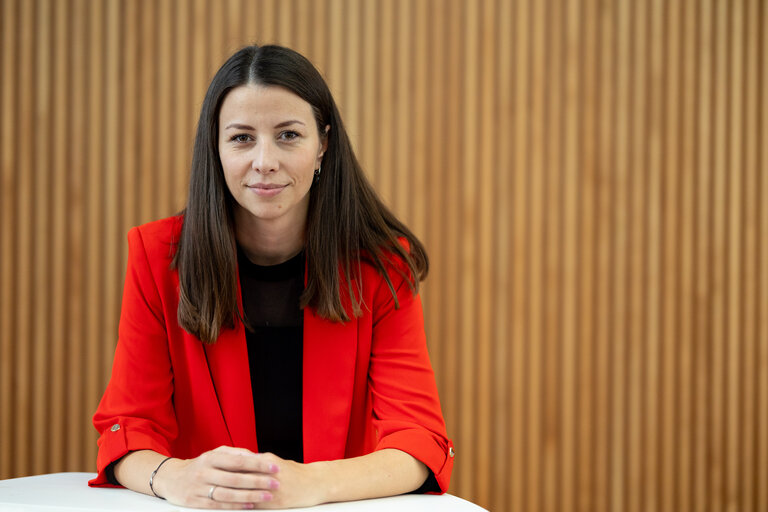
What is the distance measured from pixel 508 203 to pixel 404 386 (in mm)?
1213

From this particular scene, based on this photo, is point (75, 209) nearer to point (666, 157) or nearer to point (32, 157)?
point (32, 157)

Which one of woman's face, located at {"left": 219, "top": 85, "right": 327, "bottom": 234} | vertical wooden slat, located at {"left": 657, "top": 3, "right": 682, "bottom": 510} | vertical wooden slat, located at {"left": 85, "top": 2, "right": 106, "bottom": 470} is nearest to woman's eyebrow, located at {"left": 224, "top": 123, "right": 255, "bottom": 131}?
woman's face, located at {"left": 219, "top": 85, "right": 327, "bottom": 234}

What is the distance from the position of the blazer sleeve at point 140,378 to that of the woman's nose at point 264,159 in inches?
12.3

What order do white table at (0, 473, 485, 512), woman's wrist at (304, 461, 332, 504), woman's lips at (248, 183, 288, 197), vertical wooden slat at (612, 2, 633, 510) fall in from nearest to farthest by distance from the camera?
white table at (0, 473, 485, 512) < woman's wrist at (304, 461, 332, 504) < woman's lips at (248, 183, 288, 197) < vertical wooden slat at (612, 2, 633, 510)

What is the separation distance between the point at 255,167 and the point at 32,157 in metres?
1.44

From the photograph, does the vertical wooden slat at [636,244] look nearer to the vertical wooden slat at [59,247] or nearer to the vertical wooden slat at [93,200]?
the vertical wooden slat at [93,200]

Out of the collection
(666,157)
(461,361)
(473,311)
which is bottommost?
(461,361)

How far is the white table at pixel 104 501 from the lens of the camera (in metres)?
0.98

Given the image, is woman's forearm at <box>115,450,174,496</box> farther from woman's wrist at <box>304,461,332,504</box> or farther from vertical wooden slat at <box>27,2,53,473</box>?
vertical wooden slat at <box>27,2,53,473</box>

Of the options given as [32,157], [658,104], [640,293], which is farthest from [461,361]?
[32,157]

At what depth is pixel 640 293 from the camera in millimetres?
2430

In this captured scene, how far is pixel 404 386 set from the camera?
4.45ft

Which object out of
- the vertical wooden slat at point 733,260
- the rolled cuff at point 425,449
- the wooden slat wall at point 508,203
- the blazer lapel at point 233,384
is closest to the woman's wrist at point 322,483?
the rolled cuff at point 425,449

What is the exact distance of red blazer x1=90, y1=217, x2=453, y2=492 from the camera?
129 cm
